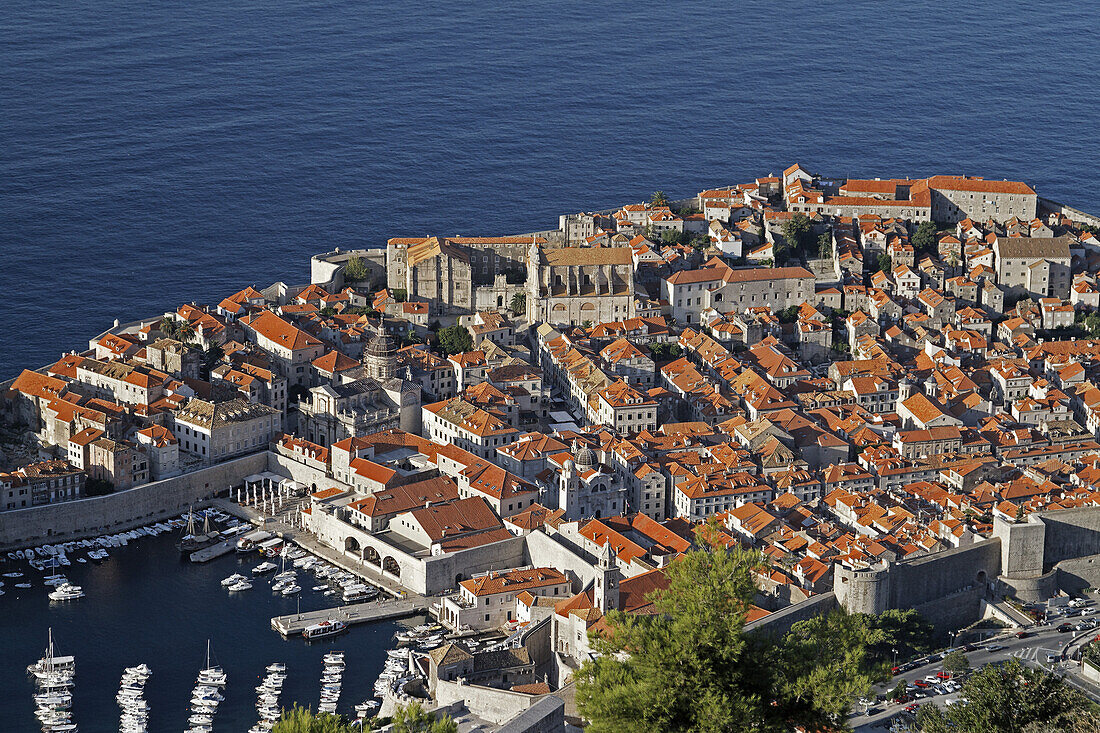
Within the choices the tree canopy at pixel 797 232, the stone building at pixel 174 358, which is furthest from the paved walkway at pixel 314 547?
the tree canopy at pixel 797 232

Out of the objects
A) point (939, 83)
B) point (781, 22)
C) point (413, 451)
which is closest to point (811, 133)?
point (939, 83)

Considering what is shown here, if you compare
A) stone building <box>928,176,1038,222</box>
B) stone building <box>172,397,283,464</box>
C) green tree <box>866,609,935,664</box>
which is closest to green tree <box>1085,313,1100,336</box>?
stone building <box>928,176,1038,222</box>

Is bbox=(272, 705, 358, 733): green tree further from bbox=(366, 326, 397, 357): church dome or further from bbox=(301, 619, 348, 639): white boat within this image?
bbox=(366, 326, 397, 357): church dome

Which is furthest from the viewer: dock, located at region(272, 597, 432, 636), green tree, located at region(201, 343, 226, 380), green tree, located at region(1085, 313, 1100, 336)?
green tree, located at region(1085, 313, 1100, 336)

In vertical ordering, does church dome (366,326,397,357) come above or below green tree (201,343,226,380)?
above

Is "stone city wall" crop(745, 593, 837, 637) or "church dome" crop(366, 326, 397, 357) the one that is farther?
"church dome" crop(366, 326, 397, 357)

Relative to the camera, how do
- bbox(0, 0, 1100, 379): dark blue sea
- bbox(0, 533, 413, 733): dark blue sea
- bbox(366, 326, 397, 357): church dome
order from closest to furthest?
bbox(0, 533, 413, 733): dark blue sea
bbox(366, 326, 397, 357): church dome
bbox(0, 0, 1100, 379): dark blue sea

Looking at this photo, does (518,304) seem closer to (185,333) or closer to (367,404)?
(367,404)

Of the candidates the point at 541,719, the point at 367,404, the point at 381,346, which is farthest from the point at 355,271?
the point at 541,719

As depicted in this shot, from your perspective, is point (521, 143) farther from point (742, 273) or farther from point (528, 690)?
point (528, 690)
